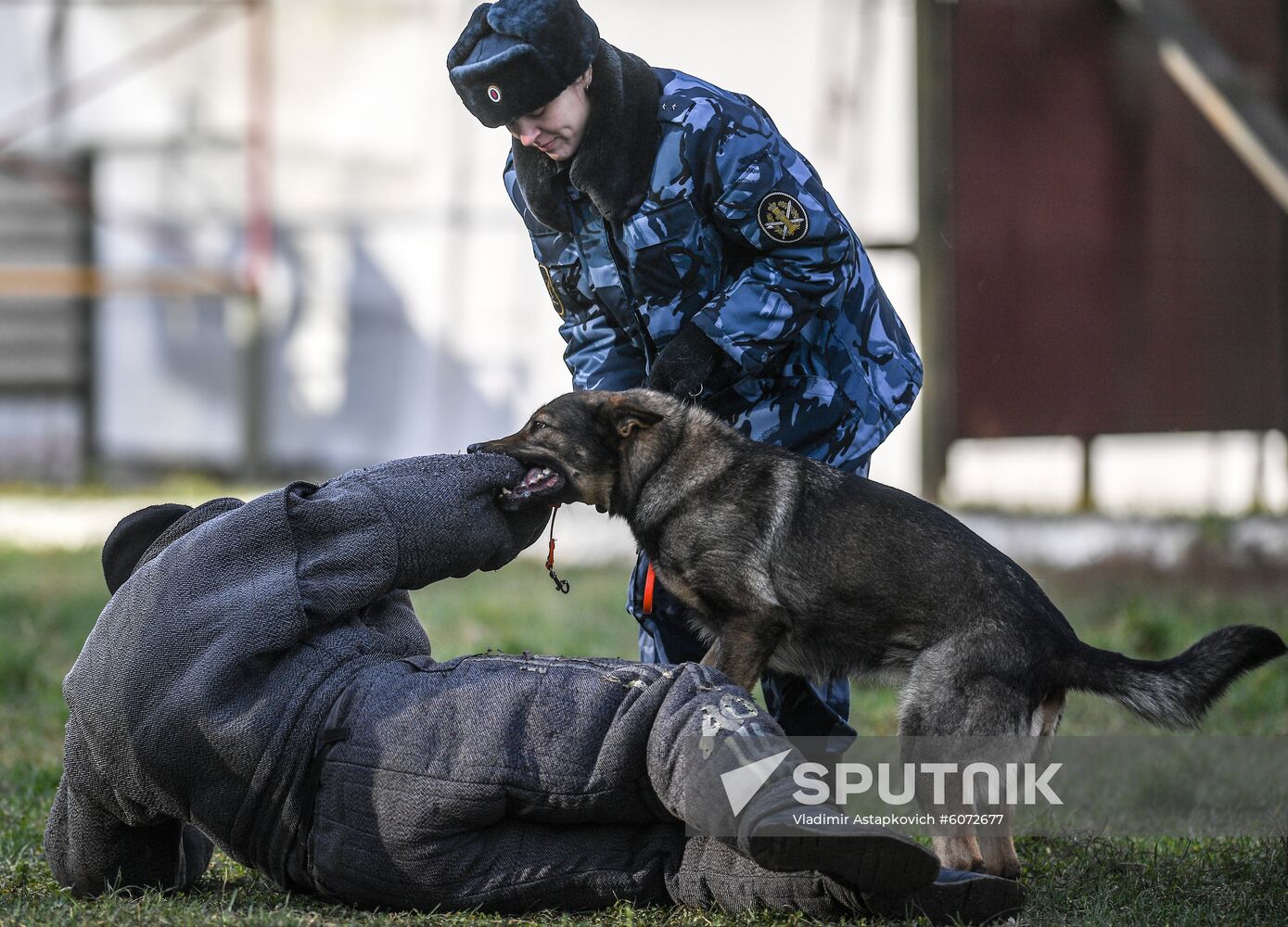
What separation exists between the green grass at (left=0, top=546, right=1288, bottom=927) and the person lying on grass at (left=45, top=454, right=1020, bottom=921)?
9 centimetres

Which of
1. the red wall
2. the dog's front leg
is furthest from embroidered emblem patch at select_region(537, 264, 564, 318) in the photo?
the red wall

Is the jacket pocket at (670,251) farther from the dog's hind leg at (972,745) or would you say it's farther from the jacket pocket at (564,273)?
the dog's hind leg at (972,745)

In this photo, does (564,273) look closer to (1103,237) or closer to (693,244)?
(693,244)

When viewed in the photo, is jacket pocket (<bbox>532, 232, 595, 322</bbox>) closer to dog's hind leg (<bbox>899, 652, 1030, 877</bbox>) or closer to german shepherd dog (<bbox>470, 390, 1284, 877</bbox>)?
german shepherd dog (<bbox>470, 390, 1284, 877</bbox>)

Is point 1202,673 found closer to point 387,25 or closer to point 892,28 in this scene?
point 892,28

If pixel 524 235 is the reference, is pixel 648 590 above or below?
below

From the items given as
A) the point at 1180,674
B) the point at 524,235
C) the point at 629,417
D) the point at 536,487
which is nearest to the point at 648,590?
the point at 629,417

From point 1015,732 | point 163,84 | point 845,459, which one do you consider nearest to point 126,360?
point 163,84

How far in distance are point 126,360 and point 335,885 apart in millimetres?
11325

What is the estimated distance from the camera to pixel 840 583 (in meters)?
3.48

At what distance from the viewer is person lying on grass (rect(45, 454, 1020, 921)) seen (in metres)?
2.78

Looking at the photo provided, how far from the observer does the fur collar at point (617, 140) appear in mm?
3666

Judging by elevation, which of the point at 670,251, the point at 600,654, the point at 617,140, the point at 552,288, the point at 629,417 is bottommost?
the point at 600,654
